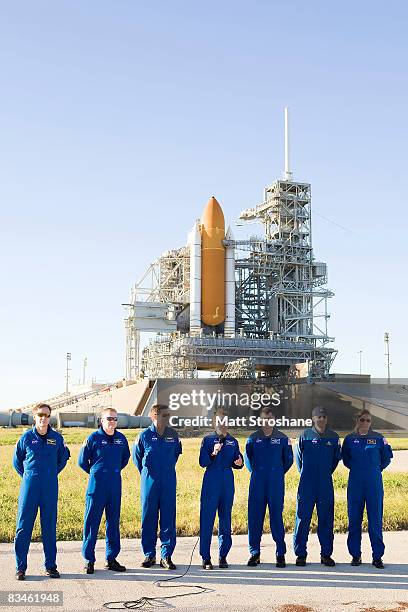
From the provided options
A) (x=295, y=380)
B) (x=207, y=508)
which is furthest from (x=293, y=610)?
(x=295, y=380)

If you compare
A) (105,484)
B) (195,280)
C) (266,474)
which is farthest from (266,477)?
(195,280)

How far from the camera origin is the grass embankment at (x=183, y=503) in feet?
39.0

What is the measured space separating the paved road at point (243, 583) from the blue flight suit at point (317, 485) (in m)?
0.39

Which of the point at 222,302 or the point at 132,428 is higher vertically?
the point at 222,302

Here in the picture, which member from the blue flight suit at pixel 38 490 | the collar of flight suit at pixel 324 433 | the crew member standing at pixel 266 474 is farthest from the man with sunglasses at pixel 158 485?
the collar of flight suit at pixel 324 433

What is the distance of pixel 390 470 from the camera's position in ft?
→ 71.2

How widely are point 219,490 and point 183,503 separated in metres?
5.14

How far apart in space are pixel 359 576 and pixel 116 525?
306 centimetres

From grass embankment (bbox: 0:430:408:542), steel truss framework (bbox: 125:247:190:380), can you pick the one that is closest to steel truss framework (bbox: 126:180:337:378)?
steel truss framework (bbox: 125:247:190:380)

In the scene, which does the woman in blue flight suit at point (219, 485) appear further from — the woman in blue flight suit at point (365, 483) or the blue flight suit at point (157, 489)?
the woman in blue flight suit at point (365, 483)

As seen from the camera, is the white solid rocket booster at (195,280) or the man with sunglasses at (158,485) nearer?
the man with sunglasses at (158,485)

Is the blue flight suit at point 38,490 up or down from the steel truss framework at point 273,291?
down

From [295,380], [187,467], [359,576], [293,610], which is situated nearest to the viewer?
[293,610]

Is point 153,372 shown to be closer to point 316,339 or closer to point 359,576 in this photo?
point 316,339
